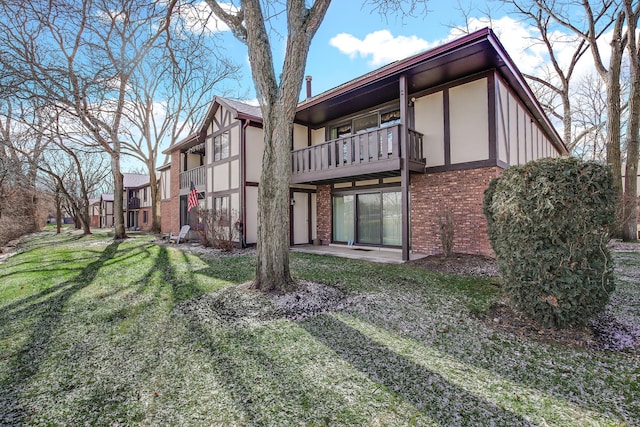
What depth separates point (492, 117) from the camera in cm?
793

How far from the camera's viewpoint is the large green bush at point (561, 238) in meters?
3.06

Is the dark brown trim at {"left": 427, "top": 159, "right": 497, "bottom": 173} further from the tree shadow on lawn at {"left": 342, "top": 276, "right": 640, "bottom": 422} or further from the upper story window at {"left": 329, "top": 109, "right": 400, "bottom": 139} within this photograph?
the tree shadow on lawn at {"left": 342, "top": 276, "right": 640, "bottom": 422}

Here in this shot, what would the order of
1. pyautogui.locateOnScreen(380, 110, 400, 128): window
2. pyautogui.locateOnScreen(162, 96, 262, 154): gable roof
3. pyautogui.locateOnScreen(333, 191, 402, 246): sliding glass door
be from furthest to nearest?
pyautogui.locateOnScreen(162, 96, 262, 154): gable roof
pyautogui.locateOnScreen(333, 191, 402, 246): sliding glass door
pyautogui.locateOnScreen(380, 110, 400, 128): window

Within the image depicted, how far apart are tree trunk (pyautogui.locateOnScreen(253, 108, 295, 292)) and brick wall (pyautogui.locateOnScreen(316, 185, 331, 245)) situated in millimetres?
6850

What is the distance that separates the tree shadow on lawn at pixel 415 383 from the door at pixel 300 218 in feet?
27.6

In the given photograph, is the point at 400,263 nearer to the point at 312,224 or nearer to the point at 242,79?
the point at 312,224

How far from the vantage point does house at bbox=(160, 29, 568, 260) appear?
788 centimetres

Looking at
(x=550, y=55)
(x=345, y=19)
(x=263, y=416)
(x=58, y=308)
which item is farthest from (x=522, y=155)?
(x=58, y=308)

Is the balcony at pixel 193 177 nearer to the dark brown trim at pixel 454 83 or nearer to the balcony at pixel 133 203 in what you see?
the dark brown trim at pixel 454 83

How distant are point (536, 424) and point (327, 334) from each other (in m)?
1.97

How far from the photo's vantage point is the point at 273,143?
5.00 meters

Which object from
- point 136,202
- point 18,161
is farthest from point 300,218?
point 136,202

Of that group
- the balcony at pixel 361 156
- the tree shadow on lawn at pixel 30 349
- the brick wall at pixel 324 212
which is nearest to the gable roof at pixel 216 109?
the balcony at pixel 361 156

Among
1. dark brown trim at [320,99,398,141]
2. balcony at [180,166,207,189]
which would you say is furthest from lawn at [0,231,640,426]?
balcony at [180,166,207,189]
